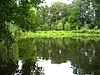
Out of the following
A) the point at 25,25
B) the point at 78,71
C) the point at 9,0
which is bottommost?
the point at 78,71

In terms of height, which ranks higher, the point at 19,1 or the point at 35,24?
the point at 19,1

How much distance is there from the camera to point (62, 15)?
9794 cm

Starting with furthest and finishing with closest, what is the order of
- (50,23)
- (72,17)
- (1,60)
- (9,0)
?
1. (50,23)
2. (72,17)
3. (1,60)
4. (9,0)

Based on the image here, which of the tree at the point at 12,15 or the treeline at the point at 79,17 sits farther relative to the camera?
the treeline at the point at 79,17

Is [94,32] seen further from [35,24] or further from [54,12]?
[35,24]

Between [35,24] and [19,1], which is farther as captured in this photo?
[35,24]

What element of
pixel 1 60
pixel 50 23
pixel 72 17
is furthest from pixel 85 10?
pixel 1 60

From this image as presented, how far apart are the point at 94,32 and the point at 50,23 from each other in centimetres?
2796

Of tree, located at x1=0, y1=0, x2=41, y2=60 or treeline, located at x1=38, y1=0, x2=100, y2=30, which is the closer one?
tree, located at x1=0, y1=0, x2=41, y2=60

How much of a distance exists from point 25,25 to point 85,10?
242ft

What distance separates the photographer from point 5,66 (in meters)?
19.4

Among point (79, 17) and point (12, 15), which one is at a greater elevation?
point (79, 17)

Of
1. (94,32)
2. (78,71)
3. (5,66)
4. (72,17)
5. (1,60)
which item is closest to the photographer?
(78,71)

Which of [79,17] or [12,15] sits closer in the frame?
[12,15]
